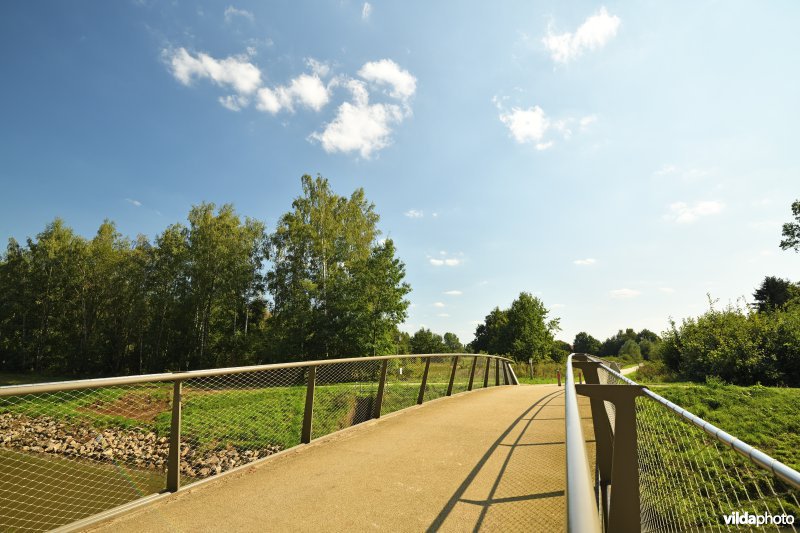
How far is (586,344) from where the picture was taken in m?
122

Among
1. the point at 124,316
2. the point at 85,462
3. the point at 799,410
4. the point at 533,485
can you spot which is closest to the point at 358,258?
the point at 85,462

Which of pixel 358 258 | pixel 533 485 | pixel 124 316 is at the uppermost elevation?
pixel 358 258

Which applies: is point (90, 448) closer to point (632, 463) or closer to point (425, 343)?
point (632, 463)

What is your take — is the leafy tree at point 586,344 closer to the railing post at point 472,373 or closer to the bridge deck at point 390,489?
the railing post at point 472,373

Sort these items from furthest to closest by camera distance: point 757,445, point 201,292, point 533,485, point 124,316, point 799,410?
point 124,316, point 201,292, point 799,410, point 757,445, point 533,485

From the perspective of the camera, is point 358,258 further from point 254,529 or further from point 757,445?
point 254,529

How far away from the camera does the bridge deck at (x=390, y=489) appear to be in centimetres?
316

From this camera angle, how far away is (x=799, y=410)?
30.1 feet

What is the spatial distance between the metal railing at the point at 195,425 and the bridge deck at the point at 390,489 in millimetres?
1047

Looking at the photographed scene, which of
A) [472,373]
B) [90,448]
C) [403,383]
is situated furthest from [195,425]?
[472,373]

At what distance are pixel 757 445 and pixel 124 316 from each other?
Answer: 4714 centimetres

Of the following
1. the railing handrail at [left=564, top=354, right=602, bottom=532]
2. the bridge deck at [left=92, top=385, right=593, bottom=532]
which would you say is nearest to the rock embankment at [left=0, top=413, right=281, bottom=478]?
the bridge deck at [left=92, top=385, right=593, bottom=532]

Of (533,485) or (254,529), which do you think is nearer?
(254,529)

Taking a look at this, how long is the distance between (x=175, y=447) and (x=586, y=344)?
13363cm
